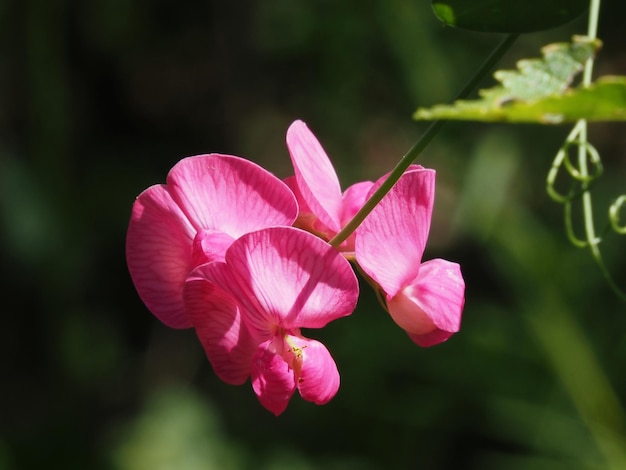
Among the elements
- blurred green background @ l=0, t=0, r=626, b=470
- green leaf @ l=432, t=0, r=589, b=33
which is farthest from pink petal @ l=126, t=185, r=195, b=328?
blurred green background @ l=0, t=0, r=626, b=470

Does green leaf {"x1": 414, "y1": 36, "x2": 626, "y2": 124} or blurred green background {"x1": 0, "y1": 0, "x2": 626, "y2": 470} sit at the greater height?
green leaf {"x1": 414, "y1": 36, "x2": 626, "y2": 124}

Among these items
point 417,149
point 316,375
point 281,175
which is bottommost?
point 281,175

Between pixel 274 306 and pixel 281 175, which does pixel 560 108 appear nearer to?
pixel 274 306

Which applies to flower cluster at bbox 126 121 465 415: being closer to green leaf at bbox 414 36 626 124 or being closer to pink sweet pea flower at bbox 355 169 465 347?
pink sweet pea flower at bbox 355 169 465 347

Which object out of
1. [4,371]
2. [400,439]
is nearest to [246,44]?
[4,371]

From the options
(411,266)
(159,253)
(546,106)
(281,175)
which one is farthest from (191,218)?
(281,175)
